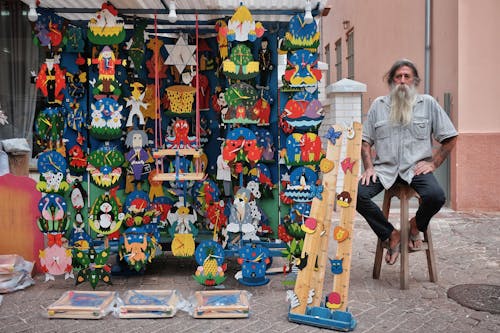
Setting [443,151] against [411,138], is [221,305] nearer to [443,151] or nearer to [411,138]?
[411,138]

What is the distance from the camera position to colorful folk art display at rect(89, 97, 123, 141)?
4648 mm

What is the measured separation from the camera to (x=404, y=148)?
4.60m

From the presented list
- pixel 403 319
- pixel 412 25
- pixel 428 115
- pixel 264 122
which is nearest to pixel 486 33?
pixel 412 25

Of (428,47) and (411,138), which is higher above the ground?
(428,47)

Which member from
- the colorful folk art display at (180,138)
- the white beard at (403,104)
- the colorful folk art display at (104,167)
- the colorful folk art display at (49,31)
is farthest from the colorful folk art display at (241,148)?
the colorful folk art display at (49,31)

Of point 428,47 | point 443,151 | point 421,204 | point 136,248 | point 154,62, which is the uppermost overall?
point 428,47

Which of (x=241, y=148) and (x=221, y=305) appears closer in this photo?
(x=221, y=305)

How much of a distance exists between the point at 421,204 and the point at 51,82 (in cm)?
321

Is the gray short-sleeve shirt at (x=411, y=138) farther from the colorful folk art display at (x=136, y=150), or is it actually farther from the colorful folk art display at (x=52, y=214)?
the colorful folk art display at (x=52, y=214)

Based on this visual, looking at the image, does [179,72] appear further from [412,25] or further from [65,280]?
[412,25]

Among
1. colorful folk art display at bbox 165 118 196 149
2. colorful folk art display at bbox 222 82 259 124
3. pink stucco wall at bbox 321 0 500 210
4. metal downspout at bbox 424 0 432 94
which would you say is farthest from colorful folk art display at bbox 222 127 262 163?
metal downspout at bbox 424 0 432 94

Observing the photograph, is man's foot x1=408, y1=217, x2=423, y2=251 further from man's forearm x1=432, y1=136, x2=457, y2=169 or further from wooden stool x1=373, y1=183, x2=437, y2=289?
man's forearm x1=432, y1=136, x2=457, y2=169

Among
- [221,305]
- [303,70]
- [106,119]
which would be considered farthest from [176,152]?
[221,305]

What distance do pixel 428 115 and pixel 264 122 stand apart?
139 centimetres
